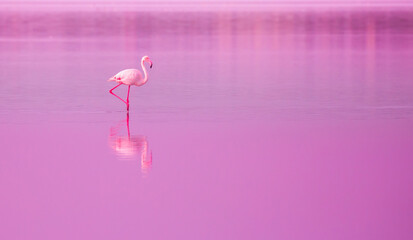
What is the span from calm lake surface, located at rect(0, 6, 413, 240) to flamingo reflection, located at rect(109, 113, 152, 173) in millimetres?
21

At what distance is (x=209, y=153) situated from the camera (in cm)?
892

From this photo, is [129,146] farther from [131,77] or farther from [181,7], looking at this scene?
[181,7]

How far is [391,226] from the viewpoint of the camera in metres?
6.50

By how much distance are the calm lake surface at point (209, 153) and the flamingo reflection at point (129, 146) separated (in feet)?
0.07

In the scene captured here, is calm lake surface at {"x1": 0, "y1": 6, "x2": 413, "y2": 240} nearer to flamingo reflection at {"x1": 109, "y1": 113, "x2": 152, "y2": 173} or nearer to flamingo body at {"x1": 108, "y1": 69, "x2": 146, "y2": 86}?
flamingo reflection at {"x1": 109, "y1": 113, "x2": 152, "y2": 173}

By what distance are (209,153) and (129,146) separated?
35.4 inches

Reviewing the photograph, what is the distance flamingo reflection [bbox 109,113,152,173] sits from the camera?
28.3ft

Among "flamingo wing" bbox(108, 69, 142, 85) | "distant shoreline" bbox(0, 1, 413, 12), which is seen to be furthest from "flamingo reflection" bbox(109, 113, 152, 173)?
"distant shoreline" bbox(0, 1, 413, 12)

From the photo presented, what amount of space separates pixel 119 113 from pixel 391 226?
582cm

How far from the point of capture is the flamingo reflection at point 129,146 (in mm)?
8625

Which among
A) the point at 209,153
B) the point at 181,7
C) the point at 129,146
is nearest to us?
the point at 209,153

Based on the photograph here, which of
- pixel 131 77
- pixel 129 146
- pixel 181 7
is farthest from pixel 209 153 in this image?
pixel 181 7

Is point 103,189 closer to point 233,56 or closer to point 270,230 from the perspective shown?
point 270,230

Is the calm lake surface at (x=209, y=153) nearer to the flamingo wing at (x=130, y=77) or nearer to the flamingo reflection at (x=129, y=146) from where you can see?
the flamingo reflection at (x=129, y=146)
